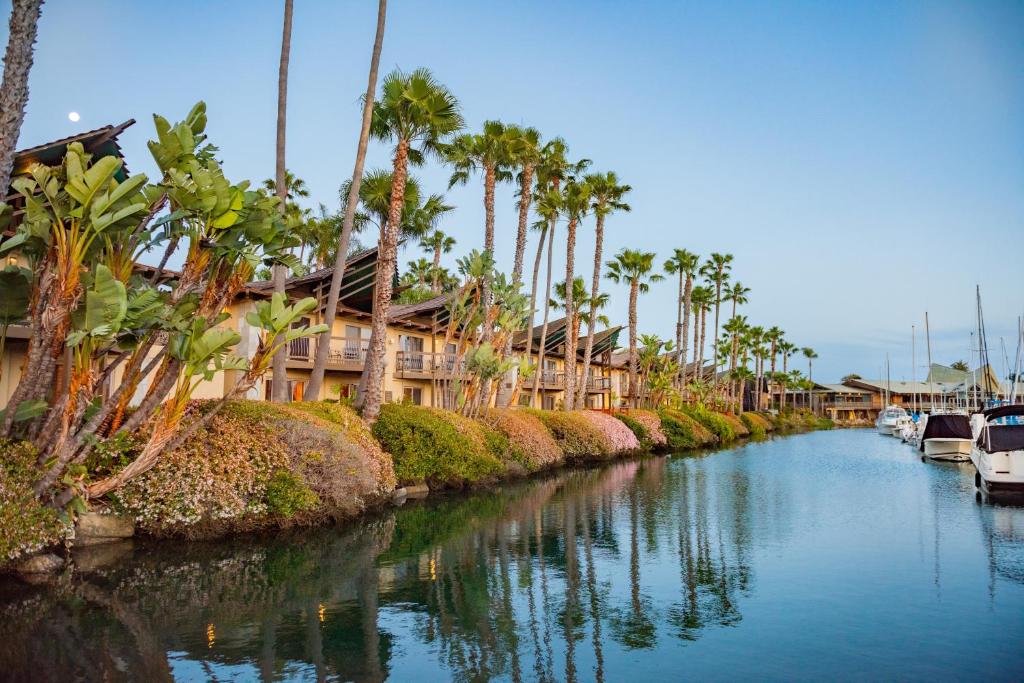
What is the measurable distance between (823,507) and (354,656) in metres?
16.7

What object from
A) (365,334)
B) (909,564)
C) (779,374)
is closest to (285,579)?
(909,564)

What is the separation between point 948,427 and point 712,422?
16477 mm

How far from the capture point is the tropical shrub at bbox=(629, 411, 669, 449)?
43281 millimetres

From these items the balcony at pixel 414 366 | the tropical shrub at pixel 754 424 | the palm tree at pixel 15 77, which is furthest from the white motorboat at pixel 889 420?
the palm tree at pixel 15 77

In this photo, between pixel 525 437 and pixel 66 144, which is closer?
pixel 66 144

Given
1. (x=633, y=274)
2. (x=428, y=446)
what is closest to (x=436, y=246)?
(x=633, y=274)

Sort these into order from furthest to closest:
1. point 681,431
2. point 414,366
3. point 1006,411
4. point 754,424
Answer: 1. point 754,424
2. point 681,431
3. point 414,366
4. point 1006,411

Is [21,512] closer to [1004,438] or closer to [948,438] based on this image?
[1004,438]

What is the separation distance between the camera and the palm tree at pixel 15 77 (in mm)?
11805

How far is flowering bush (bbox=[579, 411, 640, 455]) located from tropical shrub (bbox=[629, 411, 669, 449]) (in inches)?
77.4

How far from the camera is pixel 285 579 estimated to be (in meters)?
11.9

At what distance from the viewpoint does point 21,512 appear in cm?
1089

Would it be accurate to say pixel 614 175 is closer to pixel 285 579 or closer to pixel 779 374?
pixel 285 579

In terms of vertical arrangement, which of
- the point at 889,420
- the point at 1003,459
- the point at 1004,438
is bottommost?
the point at 1003,459
